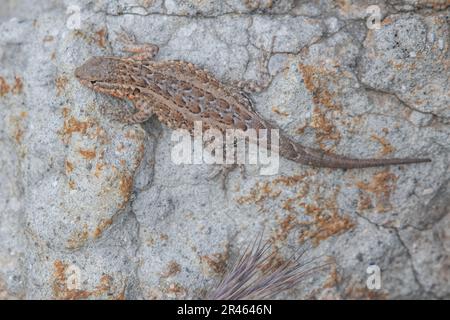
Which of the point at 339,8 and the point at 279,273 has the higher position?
the point at 339,8

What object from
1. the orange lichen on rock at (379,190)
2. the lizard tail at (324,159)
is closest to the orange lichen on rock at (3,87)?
the lizard tail at (324,159)

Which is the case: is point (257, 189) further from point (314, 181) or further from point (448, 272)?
point (448, 272)

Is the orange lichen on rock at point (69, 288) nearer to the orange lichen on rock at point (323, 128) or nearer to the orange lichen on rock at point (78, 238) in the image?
the orange lichen on rock at point (78, 238)

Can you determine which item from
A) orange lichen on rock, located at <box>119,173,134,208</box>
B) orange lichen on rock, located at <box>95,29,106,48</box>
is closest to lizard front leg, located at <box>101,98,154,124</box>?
orange lichen on rock, located at <box>119,173,134,208</box>

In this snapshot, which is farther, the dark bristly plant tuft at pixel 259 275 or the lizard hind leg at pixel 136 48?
the lizard hind leg at pixel 136 48
